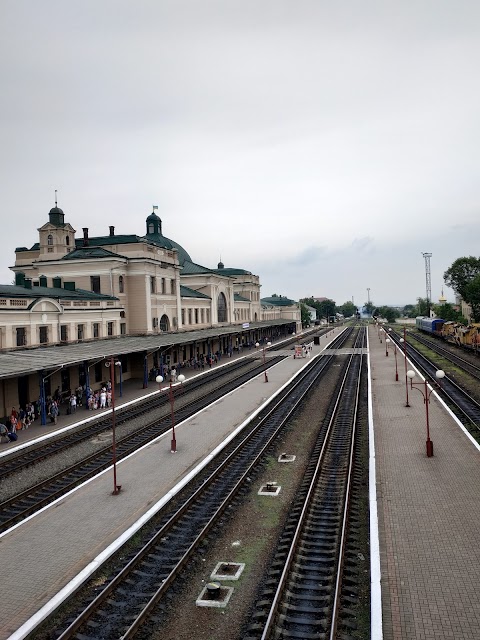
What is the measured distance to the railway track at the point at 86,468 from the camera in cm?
1537

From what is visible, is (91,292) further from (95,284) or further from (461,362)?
(461,362)

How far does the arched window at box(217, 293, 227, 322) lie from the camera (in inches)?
3027

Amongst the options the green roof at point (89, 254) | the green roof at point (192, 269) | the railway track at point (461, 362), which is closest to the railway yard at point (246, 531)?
the railway track at point (461, 362)

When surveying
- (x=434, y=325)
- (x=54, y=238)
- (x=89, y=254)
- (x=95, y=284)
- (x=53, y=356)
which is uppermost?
(x=54, y=238)

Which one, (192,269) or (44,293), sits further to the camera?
(192,269)

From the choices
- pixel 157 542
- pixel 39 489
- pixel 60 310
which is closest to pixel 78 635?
pixel 157 542

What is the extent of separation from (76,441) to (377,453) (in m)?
13.6

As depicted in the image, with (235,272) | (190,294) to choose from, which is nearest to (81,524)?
(190,294)

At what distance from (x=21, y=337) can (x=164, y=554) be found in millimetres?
24527

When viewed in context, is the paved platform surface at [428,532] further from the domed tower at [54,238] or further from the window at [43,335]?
the domed tower at [54,238]

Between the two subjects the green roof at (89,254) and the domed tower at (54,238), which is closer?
the green roof at (89,254)

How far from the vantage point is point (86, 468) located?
19234 mm

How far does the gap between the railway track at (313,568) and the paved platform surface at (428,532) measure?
940mm

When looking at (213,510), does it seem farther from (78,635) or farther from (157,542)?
(78,635)
